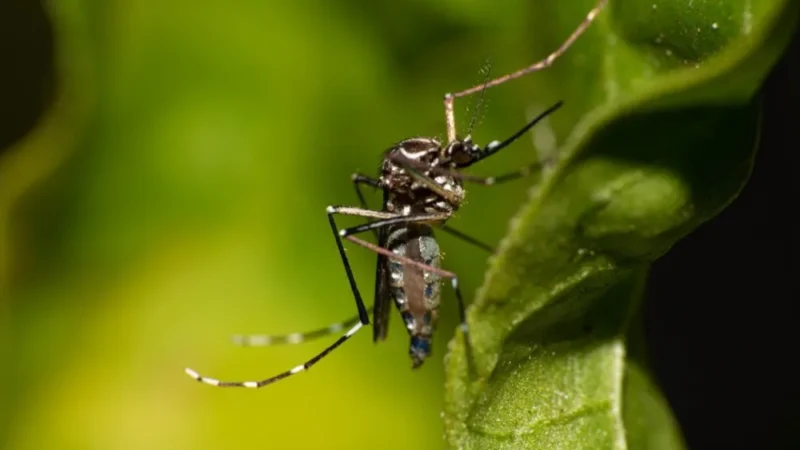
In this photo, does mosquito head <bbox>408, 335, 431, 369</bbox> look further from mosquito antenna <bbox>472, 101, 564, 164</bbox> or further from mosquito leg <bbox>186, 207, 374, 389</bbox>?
mosquito antenna <bbox>472, 101, 564, 164</bbox>

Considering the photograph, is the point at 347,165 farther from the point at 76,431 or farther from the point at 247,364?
the point at 76,431

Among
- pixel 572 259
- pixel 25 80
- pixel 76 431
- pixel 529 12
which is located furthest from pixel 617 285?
pixel 25 80

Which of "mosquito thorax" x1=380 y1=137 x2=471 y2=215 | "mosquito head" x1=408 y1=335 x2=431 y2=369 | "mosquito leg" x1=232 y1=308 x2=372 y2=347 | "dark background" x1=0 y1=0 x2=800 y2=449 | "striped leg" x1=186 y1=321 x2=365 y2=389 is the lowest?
"dark background" x1=0 y1=0 x2=800 y2=449

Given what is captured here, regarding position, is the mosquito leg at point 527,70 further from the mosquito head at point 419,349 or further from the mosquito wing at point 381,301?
the mosquito head at point 419,349

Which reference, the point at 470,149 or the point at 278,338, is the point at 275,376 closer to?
the point at 278,338

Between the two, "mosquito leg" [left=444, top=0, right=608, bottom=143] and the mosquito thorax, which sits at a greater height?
"mosquito leg" [left=444, top=0, right=608, bottom=143]

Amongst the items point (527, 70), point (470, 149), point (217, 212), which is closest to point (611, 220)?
point (527, 70)

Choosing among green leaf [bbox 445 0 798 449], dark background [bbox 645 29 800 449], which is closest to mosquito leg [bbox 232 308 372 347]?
green leaf [bbox 445 0 798 449]
